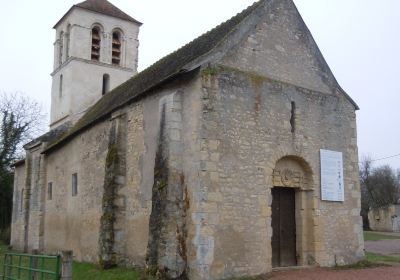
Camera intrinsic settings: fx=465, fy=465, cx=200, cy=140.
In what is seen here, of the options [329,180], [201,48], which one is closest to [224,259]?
[329,180]

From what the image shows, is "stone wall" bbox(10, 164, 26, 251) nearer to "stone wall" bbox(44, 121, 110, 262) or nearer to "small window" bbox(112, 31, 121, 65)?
"stone wall" bbox(44, 121, 110, 262)

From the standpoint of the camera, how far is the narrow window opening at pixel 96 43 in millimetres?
25125

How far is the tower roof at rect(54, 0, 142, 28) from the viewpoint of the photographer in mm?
24956

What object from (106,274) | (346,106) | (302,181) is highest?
(346,106)

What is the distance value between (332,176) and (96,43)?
52.9 feet

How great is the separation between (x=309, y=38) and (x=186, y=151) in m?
5.79

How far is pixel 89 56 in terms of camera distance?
2477cm

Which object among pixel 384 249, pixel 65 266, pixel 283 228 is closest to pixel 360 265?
pixel 283 228

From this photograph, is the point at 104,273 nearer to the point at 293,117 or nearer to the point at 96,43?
the point at 293,117

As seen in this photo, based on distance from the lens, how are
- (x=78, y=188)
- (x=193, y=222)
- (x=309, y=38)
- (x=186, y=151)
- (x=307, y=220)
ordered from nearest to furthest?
1. (x=193, y=222)
2. (x=186, y=151)
3. (x=307, y=220)
4. (x=309, y=38)
5. (x=78, y=188)

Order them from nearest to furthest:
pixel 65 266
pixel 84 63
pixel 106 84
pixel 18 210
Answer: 1. pixel 65 266
2. pixel 84 63
3. pixel 106 84
4. pixel 18 210

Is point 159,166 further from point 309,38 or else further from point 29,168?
point 29,168

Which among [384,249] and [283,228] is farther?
[384,249]

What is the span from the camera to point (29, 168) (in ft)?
79.6
